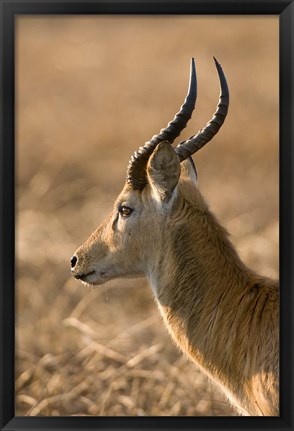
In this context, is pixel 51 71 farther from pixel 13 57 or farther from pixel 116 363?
pixel 13 57

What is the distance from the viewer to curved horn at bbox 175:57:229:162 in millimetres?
7285

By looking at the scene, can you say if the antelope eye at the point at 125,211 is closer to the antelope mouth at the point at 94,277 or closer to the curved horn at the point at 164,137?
the curved horn at the point at 164,137

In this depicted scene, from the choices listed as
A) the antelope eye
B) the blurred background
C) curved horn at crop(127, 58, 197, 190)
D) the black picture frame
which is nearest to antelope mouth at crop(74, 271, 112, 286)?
the antelope eye

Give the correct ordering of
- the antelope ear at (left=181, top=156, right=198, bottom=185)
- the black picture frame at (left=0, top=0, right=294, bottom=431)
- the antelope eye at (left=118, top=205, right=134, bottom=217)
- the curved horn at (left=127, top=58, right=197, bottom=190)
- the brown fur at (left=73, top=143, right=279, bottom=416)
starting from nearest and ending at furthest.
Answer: the black picture frame at (left=0, top=0, right=294, bottom=431)
the brown fur at (left=73, top=143, right=279, bottom=416)
the curved horn at (left=127, top=58, right=197, bottom=190)
the antelope eye at (left=118, top=205, right=134, bottom=217)
the antelope ear at (left=181, top=156, right=198, bottom=185)

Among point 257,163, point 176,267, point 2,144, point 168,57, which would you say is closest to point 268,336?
point 176,267

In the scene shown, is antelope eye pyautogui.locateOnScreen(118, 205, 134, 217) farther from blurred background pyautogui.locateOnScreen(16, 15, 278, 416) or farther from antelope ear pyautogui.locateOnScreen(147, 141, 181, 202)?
blurred background pyautogui.locateOnScreen(16, 15, 278, 416)

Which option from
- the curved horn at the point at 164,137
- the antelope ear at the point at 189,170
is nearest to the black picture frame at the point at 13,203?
the curved horn at the point at 164,137

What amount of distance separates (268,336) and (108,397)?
10.1ft

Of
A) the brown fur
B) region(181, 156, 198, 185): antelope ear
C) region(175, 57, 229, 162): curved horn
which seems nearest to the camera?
the brown fur

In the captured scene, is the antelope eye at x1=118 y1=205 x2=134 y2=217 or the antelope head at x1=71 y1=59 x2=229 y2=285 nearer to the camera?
the antelope head at x1=71 y1=59 x2=229 y2=285

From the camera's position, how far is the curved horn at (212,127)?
7285 mm

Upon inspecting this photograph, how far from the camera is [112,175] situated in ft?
67.7

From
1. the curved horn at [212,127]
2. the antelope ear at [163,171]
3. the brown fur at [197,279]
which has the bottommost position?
the brown fur at [197,279]

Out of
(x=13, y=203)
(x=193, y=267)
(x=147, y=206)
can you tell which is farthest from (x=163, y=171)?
(x=13, y=203)
